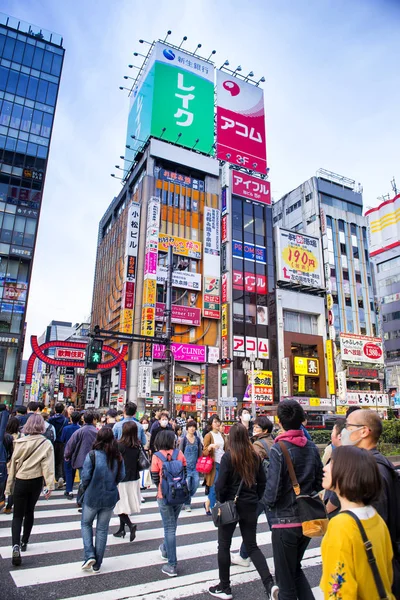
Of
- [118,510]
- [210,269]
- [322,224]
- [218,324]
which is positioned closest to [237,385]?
[218,324]

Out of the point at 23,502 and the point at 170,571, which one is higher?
the point at 23,502

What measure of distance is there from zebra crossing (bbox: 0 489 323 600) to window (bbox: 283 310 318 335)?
3612 cm

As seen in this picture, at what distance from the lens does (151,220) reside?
3603 cm

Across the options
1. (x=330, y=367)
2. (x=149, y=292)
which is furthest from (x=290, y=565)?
(x=330, y=367)

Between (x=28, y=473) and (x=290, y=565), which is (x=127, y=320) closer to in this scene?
(x=28, y=473)

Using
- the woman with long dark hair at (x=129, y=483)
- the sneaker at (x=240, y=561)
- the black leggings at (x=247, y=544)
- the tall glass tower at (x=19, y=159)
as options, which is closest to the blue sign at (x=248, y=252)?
the tall glass tower at (x=19, y=159)

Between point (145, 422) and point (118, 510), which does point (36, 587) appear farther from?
point (145, 422)

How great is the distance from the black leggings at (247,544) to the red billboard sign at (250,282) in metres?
36.0

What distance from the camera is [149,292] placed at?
1350 inches

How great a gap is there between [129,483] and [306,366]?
36051 mm

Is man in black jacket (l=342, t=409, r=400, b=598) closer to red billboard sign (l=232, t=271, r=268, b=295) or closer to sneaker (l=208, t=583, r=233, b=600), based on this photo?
sneaker (l=208, t=583, r=233, b=600)

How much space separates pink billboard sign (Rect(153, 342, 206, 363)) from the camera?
35.0 meters

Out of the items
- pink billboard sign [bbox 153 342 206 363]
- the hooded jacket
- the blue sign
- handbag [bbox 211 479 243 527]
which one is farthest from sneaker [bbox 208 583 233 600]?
the blue sign

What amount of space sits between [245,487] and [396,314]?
6068 cm
